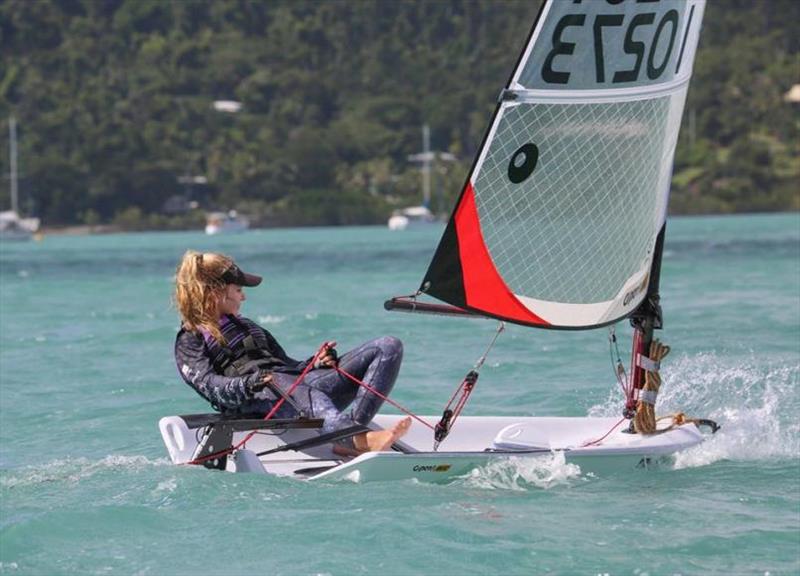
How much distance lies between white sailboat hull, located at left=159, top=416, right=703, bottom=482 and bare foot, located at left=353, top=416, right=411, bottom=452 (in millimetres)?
120

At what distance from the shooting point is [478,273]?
29.7 feet

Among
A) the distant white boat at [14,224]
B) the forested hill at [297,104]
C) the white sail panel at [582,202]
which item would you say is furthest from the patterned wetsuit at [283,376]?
the forested hill at [297,104]

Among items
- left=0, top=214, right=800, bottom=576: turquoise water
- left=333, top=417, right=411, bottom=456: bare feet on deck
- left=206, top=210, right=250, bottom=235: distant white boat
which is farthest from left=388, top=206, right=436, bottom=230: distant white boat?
left=333, top=417, right=411, bottom=456: bare feet on deck

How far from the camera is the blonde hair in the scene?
29.4 feet

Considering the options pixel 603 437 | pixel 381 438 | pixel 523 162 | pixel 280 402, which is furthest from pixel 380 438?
pixel 523 162

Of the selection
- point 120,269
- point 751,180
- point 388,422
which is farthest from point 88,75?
point 388,422

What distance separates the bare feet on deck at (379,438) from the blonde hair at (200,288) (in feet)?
2.86

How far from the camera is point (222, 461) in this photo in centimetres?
897

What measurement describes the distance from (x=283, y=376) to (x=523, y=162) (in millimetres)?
1615

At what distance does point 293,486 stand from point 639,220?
2.25 meters

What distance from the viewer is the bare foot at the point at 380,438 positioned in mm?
8789

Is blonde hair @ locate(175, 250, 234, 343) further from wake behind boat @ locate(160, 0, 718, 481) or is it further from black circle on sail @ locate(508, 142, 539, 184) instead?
black circle on sail @ locate(508, 142, 539, 184)

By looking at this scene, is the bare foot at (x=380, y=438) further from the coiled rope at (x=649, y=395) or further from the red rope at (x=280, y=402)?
the coiled rope at (x=649, y=395)

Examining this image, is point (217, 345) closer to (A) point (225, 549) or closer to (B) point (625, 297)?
(A) point (225, 549)
